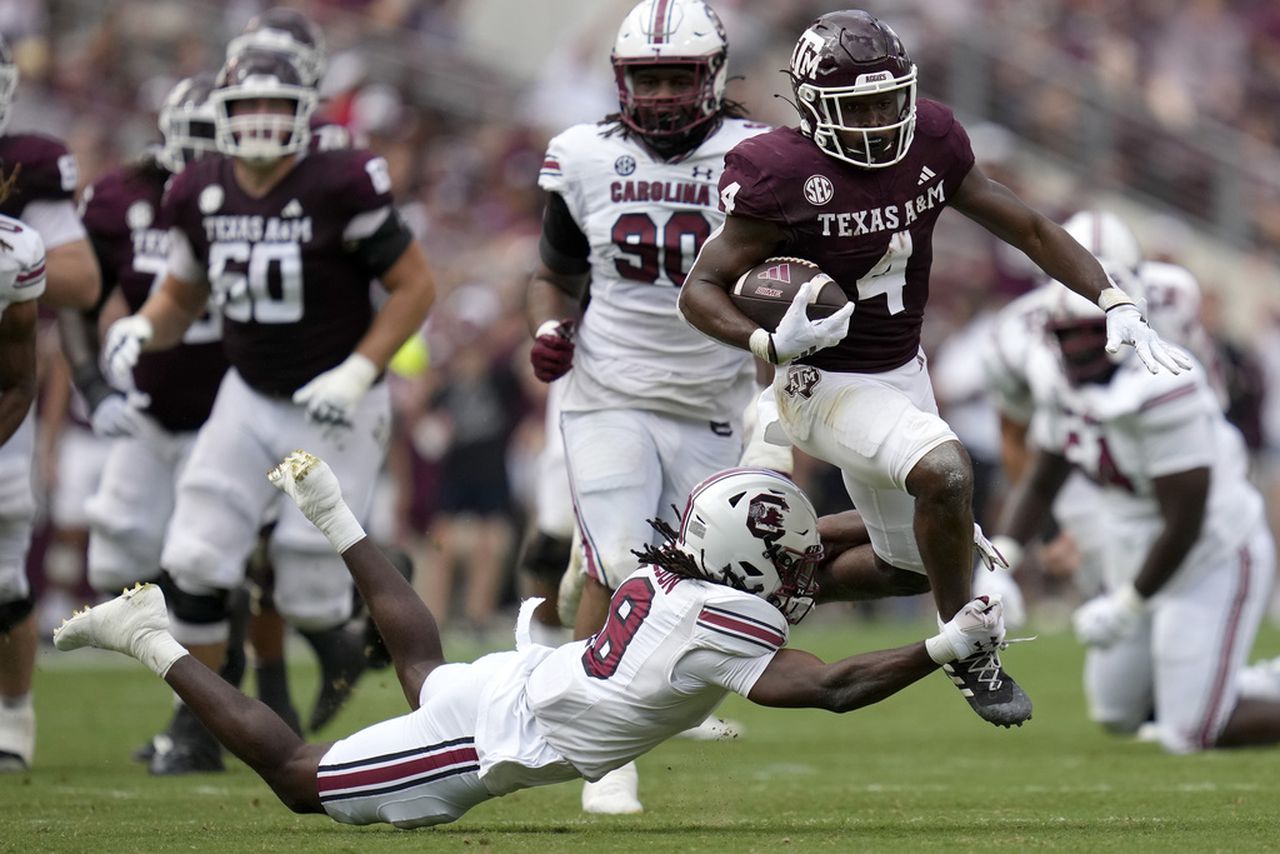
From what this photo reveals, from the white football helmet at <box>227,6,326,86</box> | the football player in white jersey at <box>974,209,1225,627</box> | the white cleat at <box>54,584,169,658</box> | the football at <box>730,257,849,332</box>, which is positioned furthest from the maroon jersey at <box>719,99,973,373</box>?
the white football helmet at <box>227,6,326,86</box>

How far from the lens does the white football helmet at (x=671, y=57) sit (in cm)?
611

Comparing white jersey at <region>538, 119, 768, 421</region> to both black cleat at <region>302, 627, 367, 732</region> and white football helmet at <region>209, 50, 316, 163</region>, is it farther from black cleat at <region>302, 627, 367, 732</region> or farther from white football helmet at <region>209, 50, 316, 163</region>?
black cleat at <region>302, 627, 367, 732</region>

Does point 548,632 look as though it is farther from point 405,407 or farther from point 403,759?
point 405,407

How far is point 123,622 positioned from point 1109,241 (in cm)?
403

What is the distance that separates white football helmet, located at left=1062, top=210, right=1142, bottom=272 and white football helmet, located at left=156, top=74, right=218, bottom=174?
10.5 ft

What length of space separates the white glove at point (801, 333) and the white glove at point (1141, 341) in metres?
0.74

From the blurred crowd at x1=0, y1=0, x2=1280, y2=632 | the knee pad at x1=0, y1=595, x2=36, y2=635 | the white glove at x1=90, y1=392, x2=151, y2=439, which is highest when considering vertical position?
the white glove at x1=90, y1=392, x2=151, y2=439

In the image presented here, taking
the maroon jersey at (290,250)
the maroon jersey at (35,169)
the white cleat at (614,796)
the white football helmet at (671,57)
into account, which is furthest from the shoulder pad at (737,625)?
the maroon jersey at (35,169)

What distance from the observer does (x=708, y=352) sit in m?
6.31

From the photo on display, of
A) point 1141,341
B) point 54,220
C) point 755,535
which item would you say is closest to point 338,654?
point 54,220

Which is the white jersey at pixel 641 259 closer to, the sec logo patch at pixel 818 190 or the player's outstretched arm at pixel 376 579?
the sec logo patch at pixel 818 190

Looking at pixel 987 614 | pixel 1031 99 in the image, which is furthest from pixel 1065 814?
pixel 1031 99

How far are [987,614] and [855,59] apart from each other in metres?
1.44

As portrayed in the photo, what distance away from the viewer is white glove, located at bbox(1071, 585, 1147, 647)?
24.4ft
